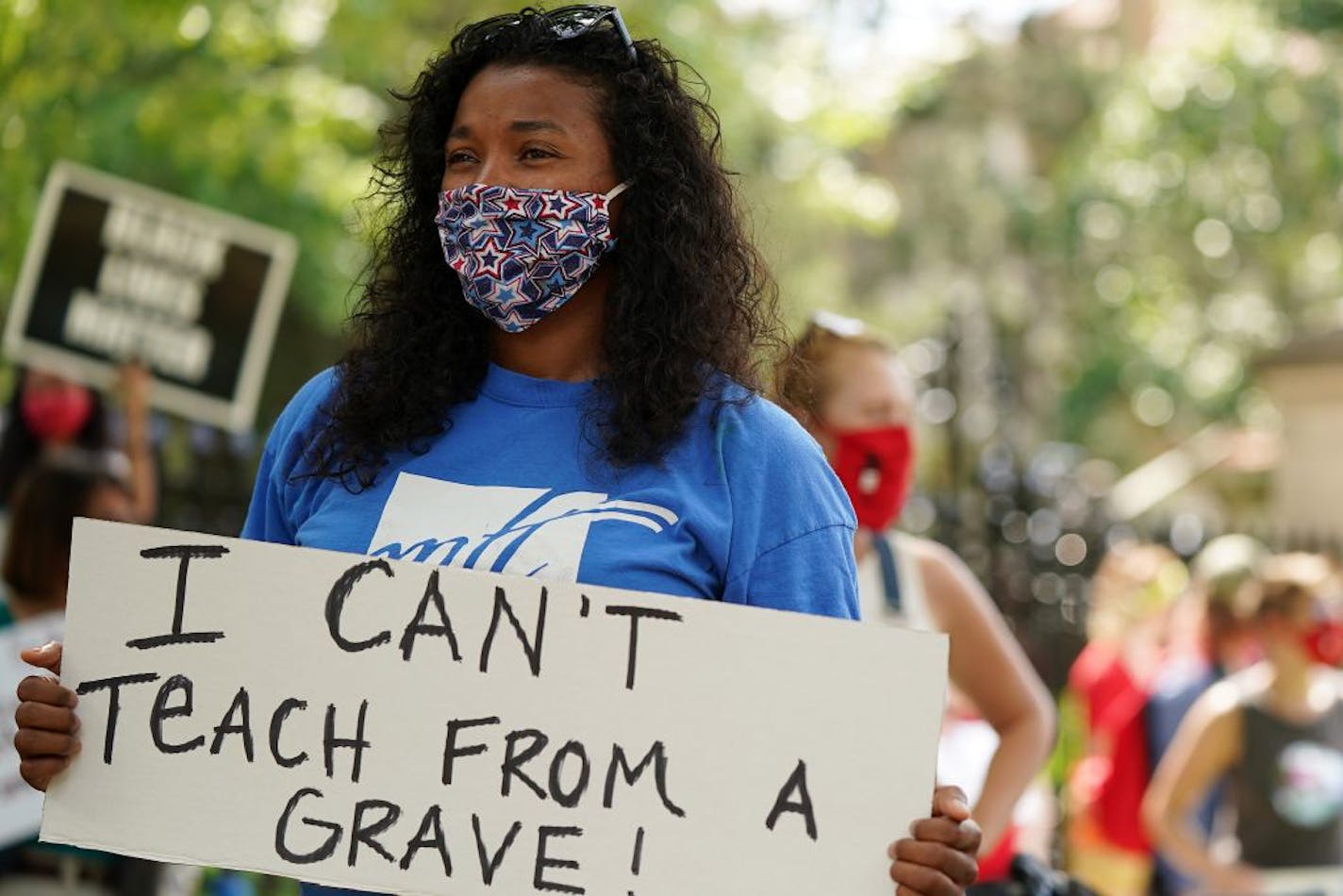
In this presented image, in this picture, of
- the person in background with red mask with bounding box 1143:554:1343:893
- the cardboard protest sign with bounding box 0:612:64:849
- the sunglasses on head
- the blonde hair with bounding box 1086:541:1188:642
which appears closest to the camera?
the sunglasses on head

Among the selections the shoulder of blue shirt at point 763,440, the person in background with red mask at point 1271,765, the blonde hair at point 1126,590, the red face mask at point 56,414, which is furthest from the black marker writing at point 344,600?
the blonde hair at point 1126,590

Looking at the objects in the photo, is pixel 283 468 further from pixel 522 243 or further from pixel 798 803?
pixel 798 803

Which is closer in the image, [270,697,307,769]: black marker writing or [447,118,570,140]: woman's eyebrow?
[270,697,307,769]: black marker writing

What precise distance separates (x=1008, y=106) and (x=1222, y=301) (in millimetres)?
11660

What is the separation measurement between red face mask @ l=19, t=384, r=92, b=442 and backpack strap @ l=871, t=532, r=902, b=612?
3.48 metres

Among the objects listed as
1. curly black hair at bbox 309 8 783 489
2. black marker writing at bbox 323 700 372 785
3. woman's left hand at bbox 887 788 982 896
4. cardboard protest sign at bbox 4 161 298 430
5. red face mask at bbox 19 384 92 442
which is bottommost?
woman's left hand at bbox 887 788 982 896

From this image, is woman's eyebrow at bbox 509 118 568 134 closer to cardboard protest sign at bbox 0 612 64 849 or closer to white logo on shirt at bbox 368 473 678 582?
white logo on shirt at bbox 368 473 678 582

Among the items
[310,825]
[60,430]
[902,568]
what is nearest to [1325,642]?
[902,568]

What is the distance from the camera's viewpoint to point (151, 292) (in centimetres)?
601

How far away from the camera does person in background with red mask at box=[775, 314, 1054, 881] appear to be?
12.5 feet

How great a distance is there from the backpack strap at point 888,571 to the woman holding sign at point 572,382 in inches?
46.2

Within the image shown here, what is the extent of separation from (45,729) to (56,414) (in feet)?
13.6

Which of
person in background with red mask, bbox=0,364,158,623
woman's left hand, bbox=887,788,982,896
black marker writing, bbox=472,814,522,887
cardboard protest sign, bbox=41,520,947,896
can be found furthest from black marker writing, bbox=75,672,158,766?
person in background with red mask, bbox=0,364,158,623

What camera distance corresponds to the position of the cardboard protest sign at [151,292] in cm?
579
